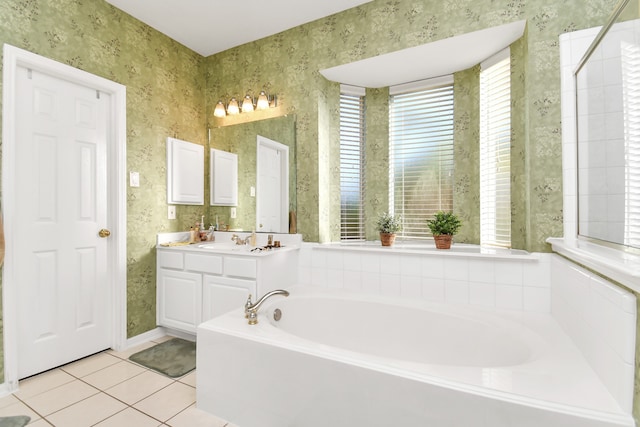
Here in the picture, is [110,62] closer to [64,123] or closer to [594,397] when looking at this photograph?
[64,123]

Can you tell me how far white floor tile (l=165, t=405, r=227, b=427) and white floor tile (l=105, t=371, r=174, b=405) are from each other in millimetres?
351

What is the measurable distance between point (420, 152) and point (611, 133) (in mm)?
1529

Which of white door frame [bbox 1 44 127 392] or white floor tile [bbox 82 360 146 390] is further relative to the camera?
white floor tile [bbox 82 360 146 390]

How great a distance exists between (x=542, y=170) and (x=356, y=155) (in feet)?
4.90

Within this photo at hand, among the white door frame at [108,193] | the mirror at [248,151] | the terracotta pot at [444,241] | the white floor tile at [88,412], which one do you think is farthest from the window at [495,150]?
the white door frame at [108,193]

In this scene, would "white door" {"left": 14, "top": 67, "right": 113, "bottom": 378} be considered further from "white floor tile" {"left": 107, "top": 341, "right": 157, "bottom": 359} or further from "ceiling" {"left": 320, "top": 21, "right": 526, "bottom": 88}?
"ceiling" {"left": 320, "top": 21, "right": 526, "bottom": 88}

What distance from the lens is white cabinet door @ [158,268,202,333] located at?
96.7 inches

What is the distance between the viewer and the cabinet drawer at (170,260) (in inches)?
101

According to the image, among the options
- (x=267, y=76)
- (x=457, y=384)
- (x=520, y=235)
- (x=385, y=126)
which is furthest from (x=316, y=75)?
(x=457, y=384)

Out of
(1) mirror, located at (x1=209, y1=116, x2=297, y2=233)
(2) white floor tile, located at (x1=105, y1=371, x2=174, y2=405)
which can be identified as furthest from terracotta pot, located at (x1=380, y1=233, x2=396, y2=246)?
(2) white floor tile, located at (x1=105, y1=371, x2=174, y2=405)

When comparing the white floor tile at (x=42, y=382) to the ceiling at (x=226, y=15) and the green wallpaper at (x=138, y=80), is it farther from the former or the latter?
the ceiling at (x=226, y=15)

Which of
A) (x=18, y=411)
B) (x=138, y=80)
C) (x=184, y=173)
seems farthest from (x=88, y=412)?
(x=138, y=80)

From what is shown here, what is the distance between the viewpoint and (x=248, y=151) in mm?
2893

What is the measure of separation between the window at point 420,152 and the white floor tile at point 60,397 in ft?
8.46
